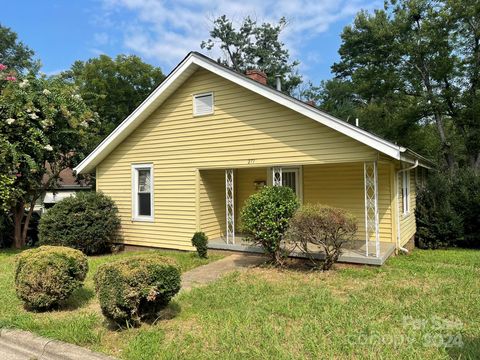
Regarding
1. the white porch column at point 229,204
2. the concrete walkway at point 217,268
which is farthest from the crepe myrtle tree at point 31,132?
the concrete walkway at point 217,268

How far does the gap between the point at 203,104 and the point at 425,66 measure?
45.3ft

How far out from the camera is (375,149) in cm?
773

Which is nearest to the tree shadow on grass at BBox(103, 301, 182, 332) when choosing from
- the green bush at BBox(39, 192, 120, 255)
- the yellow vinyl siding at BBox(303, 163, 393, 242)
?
the yellow vinyl siding at BBox(303, 163, 393, 242)

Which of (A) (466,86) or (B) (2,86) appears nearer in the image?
(B) (2,86)

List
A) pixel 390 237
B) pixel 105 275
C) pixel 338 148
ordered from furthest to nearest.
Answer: pixel 390 237, pixel 338 148, pixel 105 275

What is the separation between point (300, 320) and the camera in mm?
4816

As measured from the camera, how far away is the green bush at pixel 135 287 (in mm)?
4371

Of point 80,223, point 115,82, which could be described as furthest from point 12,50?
point 80,223

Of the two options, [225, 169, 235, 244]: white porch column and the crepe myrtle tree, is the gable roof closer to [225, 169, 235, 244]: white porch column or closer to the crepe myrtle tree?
the crepe myrtle tree

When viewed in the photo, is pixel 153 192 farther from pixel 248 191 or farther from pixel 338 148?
pixel 338 148

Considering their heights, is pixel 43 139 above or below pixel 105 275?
above

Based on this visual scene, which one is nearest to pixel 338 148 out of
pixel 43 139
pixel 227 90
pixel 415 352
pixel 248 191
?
pixel 227 90

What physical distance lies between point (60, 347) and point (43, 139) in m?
9.10

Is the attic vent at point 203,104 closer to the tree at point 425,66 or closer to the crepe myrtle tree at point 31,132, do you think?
the crepe myrtle tree at point 31,132
